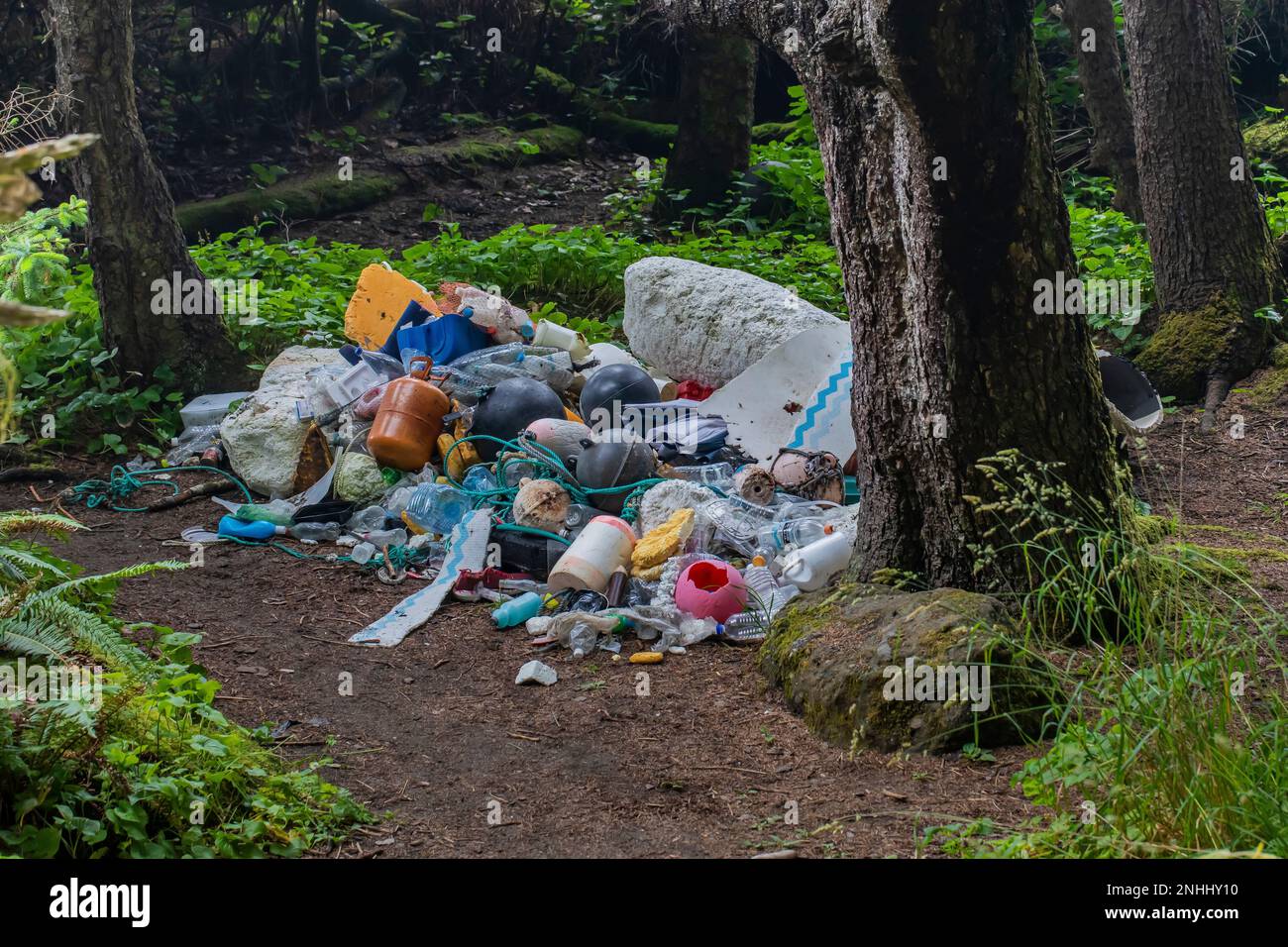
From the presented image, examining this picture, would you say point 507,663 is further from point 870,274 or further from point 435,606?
point 870,274

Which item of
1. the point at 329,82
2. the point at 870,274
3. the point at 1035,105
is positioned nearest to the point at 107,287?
the point at 870,274

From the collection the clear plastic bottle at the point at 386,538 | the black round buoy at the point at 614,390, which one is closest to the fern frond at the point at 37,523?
the clear plastic bottle at the point at 386,538

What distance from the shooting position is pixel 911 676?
12.1ft

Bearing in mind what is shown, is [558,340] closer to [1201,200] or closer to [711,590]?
[711,590]

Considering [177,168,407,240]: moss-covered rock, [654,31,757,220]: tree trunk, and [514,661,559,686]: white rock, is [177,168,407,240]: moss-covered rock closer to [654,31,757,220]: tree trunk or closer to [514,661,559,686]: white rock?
[654,31,757,220]: tree trunk

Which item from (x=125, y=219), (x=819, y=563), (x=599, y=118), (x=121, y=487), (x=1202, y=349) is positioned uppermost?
(x=599, y=118)

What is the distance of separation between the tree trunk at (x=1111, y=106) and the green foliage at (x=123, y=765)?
9107 millimetres

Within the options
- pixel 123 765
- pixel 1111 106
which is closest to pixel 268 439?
pixel 123 765

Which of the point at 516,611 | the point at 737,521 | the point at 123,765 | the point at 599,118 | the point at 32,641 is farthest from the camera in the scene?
the point at 599,118

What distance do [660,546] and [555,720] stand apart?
1374mm

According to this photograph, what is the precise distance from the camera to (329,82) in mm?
15148

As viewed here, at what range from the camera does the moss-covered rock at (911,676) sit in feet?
11.8

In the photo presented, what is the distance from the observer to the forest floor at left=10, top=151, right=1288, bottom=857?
128 inches

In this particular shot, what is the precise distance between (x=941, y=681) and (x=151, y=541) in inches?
170
